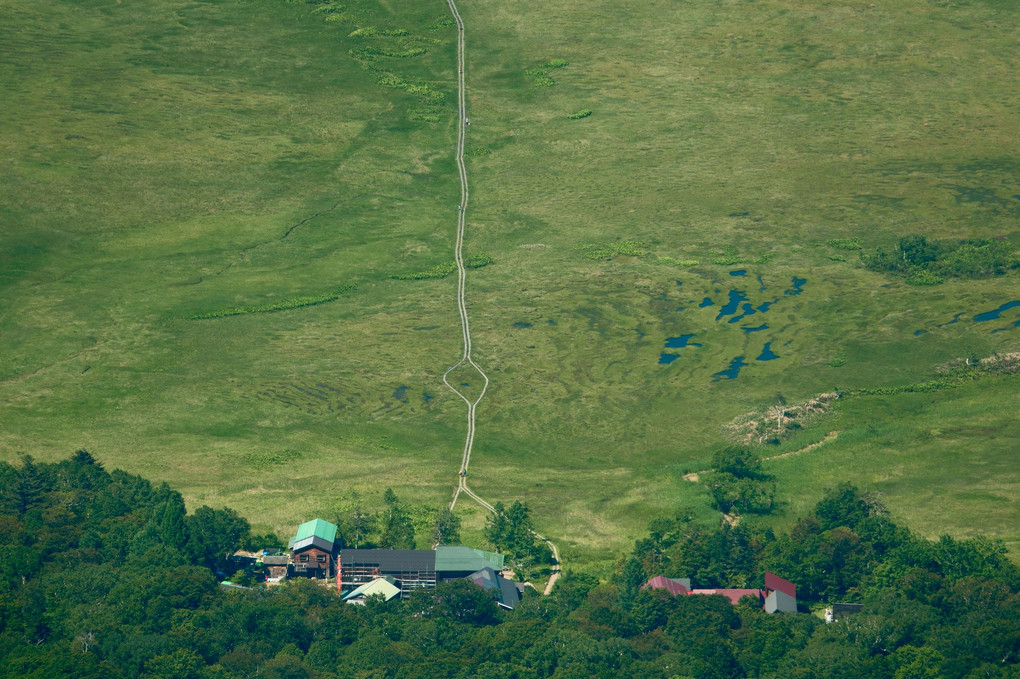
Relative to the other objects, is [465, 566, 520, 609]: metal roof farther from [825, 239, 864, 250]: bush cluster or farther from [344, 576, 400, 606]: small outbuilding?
[825, 239, 864, 250]: bush cluster

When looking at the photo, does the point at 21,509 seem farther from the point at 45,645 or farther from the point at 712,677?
the point at 712,677

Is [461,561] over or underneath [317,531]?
underneath

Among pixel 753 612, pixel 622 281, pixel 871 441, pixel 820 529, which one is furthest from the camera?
pixel 622 281

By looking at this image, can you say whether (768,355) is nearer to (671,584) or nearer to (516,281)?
(516,281)

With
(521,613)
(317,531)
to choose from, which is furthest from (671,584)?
(317,531)

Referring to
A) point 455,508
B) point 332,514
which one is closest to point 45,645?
point 332,514

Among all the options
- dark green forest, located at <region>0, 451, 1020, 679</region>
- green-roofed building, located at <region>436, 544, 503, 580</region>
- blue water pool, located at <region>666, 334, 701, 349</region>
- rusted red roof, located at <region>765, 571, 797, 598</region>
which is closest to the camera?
dark green forest, located at <region>0, 451, 1020, 679</region>

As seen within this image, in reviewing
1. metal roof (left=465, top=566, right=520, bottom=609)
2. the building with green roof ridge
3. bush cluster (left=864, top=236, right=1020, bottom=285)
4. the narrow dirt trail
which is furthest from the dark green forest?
bush cluster (left=864, top=236, right=1020, bottom=285)
